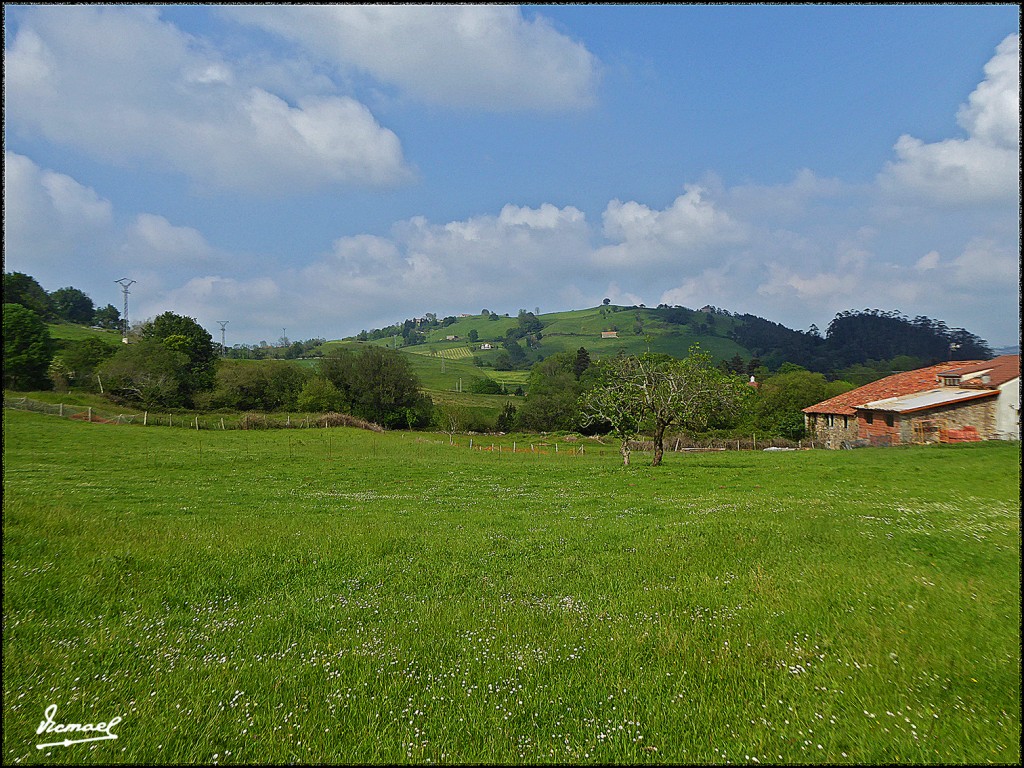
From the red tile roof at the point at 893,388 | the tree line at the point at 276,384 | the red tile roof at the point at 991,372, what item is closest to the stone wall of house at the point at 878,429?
the red tile roof at the point at 893,388

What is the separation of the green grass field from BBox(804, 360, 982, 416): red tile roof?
160 feet

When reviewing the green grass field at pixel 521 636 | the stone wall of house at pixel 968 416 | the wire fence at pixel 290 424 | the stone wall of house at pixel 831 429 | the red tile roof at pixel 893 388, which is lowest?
the wire fence at pixel 290 424

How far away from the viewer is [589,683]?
573 cm

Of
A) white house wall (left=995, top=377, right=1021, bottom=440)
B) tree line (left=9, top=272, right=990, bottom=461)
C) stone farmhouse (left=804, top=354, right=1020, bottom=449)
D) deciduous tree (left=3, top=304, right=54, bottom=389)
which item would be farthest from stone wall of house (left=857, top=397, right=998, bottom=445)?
deciduous tree (left=3, top=304, right=54, bottom=389)

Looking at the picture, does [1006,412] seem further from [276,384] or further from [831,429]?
[276,384]

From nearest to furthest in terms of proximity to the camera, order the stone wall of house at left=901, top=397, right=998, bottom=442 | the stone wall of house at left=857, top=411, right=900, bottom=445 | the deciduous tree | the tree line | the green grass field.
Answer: the green grass field → the stone wall of house at left=901, top=397, right=998, bottom=442 → the stone wall of house at left=857, top=411, right=900, bottom=445 → the deciduous tree → the tree line

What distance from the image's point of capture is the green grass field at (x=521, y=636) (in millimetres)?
4754

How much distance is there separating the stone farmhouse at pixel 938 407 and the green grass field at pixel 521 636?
119 feet

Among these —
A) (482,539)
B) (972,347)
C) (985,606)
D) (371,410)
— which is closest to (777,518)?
(985,606)

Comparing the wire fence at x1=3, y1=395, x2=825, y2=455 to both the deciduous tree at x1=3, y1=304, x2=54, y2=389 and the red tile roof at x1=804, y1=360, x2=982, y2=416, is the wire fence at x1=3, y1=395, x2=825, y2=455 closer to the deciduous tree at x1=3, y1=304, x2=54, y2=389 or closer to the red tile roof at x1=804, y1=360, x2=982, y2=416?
the red tile roof at x1=804, y1=360, x2=982, y2=416

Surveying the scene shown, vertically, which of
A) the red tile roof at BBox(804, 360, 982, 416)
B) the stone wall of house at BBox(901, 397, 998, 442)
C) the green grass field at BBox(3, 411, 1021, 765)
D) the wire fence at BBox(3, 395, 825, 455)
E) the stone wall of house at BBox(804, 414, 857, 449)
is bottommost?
the wire fence at BBox(3, 395, 825, 455)

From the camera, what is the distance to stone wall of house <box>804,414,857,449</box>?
6053 centimetres

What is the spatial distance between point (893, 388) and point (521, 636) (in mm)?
67023

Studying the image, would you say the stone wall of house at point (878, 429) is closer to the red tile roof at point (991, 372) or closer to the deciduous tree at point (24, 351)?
the red tile roof at point (991, 372)
